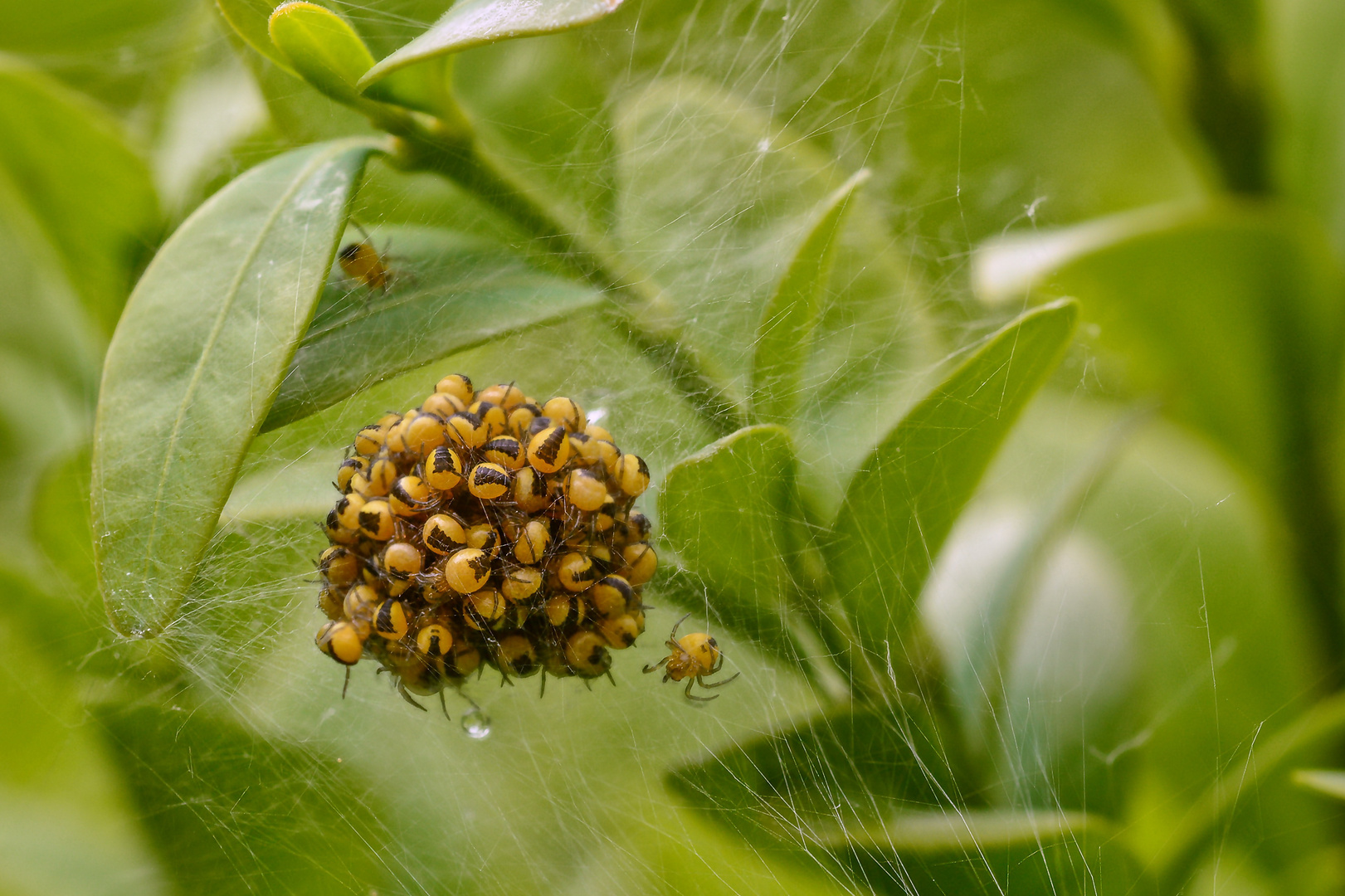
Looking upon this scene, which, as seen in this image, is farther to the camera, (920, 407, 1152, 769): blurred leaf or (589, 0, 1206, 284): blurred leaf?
(589, 0, 1206, 284): blurred leaf

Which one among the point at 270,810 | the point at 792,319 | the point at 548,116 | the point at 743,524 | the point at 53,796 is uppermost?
the point at 548,116

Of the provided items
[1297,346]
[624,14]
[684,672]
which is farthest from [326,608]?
[1297,346]

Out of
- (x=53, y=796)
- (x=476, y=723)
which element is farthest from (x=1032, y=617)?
(x=53, y=796)

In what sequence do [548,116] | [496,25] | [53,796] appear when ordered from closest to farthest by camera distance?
[496,25]
[548,116]
[53,796]

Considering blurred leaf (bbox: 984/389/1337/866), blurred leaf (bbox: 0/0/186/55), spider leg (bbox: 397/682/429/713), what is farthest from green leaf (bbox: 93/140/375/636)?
blurred leaf (bbox: 0/0/186/55)

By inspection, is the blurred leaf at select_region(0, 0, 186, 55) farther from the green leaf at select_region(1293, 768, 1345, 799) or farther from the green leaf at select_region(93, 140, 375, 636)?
the green leaf at select_region(1293, 768, 1345, 799)

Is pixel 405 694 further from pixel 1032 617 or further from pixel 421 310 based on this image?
pixel 1032 617

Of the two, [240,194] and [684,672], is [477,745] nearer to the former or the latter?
[684,672]
